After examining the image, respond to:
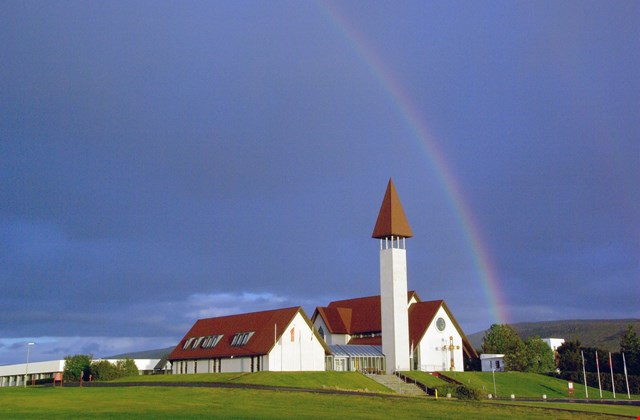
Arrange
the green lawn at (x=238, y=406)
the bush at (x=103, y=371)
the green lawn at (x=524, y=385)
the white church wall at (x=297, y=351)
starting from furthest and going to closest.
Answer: the bush at (x=103, y=371) → the white church wall at (x=297, y=351) → the green lawn at (x=524, y=385) → the green lawn at (x=238, y=406)

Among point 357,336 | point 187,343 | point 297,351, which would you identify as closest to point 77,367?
point 187,343

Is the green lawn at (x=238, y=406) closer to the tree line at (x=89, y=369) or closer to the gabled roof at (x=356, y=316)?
the tree line at (x=89, y=369)

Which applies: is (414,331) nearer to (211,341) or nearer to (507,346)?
(507,346)

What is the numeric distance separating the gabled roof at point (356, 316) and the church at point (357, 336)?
0.13 metres

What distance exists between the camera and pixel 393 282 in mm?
82000

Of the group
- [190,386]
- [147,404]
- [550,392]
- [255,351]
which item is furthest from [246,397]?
[550,392]

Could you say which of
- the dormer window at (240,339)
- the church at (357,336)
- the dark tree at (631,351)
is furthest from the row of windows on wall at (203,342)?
the dark tree at (631,351)

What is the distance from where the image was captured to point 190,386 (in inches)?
2239

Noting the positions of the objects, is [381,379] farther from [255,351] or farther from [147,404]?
[147,404]

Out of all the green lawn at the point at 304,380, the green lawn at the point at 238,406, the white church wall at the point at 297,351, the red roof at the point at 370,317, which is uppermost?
the red roof at the point at 370,317

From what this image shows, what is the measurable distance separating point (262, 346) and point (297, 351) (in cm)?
391

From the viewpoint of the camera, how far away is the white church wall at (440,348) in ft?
272

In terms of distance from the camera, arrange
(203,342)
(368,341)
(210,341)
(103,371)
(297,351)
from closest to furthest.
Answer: (297,351) < (103,371) < (210,341) < (203,342) < (368,341)

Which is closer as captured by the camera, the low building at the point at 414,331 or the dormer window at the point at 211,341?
the dormer window at the point at 211,341
